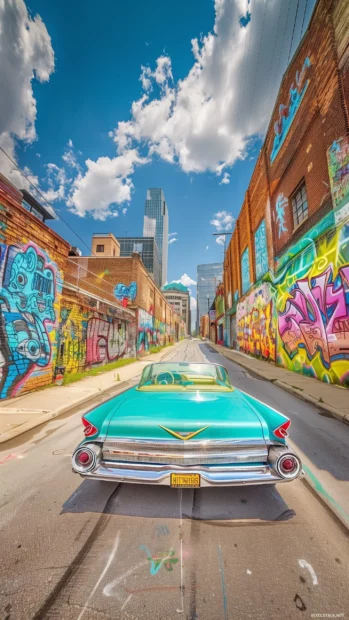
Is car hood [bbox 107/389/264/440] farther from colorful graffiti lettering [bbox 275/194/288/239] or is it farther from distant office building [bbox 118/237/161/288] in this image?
distant office building [bbox 118/237/161/288]

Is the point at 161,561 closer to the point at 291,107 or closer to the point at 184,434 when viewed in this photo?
the point at 184,434

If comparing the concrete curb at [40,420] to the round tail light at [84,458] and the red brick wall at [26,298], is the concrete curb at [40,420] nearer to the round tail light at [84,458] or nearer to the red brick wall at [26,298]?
the red brick wall at [26,298]

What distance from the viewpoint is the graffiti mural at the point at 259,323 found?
42.0ft

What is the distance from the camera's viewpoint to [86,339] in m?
10.0

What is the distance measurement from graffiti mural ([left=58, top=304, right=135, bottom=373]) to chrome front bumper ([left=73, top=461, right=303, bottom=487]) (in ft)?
22.3

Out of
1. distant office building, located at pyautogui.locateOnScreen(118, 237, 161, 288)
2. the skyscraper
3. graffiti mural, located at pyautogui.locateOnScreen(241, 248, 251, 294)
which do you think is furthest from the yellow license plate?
the skyscraper

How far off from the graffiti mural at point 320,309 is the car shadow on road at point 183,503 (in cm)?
591

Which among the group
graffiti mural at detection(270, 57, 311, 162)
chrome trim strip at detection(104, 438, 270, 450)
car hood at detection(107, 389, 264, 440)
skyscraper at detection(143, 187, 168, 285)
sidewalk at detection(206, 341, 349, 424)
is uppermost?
skyscraper at detection(143, 187, 168, 285)

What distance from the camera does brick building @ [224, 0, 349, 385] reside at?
6996mm

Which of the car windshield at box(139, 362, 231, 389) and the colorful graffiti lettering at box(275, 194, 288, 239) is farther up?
the colorful graffiti lettering at box(275, 194, 288, 239)

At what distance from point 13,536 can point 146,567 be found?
1.14m

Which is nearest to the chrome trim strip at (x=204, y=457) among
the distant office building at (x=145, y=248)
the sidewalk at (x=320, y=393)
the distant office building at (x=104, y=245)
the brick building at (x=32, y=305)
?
the sidewalk at (x=320, y=393)

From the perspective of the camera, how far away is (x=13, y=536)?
1.85 metres

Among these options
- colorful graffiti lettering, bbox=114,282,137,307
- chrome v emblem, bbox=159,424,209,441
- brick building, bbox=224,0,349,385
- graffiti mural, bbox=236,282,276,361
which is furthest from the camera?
colorful graffiti lettering, bbox=114,282,137,307
